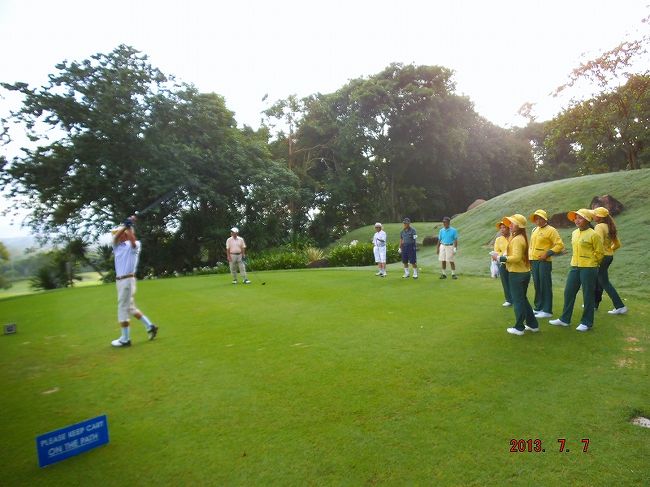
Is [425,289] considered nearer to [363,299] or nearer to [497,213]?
[363,299]

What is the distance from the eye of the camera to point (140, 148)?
76.2 ft

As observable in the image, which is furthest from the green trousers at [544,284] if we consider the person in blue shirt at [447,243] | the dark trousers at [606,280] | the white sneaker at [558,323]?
the person in blue shirt at [447,243]

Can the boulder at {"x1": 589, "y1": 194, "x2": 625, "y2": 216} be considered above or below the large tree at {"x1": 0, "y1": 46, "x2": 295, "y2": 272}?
below

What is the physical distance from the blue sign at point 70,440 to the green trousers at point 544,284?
7171 mm

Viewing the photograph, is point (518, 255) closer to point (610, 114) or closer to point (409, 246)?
point (409, 246)

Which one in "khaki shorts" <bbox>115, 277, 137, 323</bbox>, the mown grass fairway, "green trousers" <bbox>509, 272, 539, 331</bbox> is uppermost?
"khaki shorts" <bbox>115, 277, 137, 323</bbox>

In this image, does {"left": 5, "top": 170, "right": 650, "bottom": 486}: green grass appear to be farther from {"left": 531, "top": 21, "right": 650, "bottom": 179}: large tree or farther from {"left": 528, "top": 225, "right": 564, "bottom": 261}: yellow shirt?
{"left": 531, "top": 21, "right": 650, "bottom": 179}: large tree

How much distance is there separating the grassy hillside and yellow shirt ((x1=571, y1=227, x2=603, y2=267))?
3.91 metres

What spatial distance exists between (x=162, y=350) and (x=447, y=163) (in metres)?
34.0

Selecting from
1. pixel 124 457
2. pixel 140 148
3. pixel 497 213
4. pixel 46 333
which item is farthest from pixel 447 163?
pixel 124 457

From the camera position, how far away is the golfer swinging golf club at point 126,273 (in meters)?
7.39
